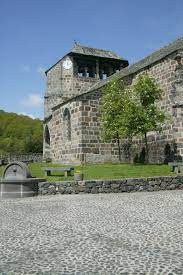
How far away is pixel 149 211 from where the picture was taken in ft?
32.3

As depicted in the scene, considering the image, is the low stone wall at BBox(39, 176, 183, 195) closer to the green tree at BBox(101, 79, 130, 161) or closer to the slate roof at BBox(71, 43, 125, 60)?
the green tree at BBox(101, 79, 130, 161)

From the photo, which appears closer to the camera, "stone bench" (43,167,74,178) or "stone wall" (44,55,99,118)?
"stone bench" (43,167,74,178)

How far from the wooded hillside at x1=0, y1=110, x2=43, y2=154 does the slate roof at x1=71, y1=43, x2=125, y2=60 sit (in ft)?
99.0

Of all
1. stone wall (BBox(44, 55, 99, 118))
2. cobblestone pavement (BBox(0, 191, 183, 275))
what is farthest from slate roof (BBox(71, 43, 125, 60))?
cobblestone pavement (BBox(0, 191, 183, 275))

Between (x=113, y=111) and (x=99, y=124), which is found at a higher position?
(x=113, y=111)

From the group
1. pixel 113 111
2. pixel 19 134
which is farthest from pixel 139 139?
pixel 19 134

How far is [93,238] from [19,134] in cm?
7891

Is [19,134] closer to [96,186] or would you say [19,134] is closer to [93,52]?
[93,52]

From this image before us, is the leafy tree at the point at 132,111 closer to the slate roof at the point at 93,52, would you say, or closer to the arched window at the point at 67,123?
the arched window at the point at 67,123

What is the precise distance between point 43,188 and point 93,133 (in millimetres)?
10511

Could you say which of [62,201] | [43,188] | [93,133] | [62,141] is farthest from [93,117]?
[62,201]

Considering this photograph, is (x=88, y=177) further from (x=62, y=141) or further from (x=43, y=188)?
(x=62, y=141)

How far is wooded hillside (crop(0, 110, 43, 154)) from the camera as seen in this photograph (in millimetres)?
67062

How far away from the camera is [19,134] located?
8350 cm
